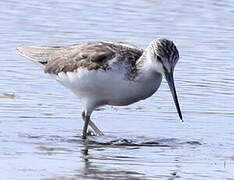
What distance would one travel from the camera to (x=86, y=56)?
38.0 ft

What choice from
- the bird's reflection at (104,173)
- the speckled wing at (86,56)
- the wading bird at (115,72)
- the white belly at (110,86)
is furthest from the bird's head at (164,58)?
the bird's reflection at (104,173)

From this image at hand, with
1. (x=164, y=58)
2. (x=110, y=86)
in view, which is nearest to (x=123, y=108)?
(x=110, y=86)

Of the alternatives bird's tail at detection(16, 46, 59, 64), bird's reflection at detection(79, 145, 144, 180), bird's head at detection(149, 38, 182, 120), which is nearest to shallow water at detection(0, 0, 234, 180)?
bird's reflection at detection(79, 145, 144, 180)

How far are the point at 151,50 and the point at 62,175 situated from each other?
7.54ft

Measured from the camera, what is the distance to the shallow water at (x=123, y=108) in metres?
9.79

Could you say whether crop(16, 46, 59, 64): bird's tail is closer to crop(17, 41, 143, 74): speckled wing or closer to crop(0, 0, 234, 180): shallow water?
crop(17, 41, 143, 74): speckled wing

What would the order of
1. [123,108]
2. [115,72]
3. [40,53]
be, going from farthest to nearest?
1. [123,108]
2. [40,53]
3. [115,72]

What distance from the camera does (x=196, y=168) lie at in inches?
382

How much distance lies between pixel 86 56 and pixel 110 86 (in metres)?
0.67

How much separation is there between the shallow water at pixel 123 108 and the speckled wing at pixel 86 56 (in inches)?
29.8

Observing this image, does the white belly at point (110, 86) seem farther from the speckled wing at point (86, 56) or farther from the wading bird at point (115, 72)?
the speckled wing at point (86, 56)

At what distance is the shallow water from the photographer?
9788 millimetres

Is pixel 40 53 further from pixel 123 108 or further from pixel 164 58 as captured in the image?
pixel 164 58

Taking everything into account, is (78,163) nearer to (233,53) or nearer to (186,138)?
(186,138)
